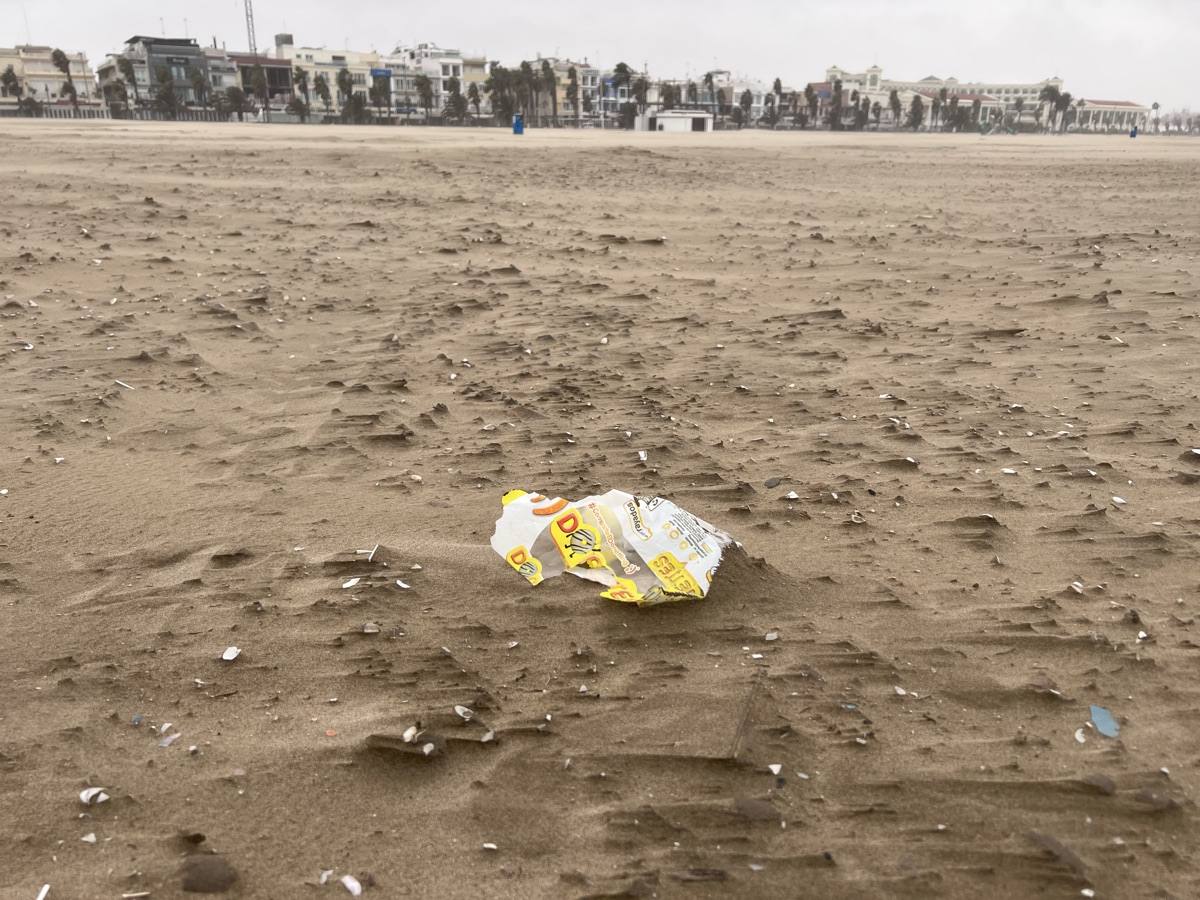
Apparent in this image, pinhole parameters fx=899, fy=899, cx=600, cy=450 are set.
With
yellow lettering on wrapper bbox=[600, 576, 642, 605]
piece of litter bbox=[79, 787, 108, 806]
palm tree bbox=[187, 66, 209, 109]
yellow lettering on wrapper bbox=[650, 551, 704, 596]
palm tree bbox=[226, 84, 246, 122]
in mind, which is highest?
palm tree bbox=[187, 66, 209, 109]

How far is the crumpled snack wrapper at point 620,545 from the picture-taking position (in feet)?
8.61

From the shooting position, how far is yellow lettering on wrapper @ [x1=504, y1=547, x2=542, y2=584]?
2738 millimetres

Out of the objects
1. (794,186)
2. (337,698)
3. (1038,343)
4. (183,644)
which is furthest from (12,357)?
(794,186)

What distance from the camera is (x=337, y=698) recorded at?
7.32 ft

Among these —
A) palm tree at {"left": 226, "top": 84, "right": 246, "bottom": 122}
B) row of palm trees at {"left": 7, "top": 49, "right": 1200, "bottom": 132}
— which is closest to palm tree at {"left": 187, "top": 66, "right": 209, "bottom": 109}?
row of palm trees at {"left": 7, "top": 49, "right": 1200, "bottom": 132}

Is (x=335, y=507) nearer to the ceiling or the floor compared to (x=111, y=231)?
nearer to the floor

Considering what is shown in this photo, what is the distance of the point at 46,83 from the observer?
70.5m

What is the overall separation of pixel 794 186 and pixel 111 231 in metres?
8.64

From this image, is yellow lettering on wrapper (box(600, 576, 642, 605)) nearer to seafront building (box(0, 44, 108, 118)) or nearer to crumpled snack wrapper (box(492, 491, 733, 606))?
crumpled snack wrapper (box(492, 491, 733, 606))

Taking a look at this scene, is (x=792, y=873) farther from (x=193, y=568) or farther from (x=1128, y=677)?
(x=193, y=568)

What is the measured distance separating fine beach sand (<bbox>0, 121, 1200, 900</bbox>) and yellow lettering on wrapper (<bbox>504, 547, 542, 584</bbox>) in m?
0.06

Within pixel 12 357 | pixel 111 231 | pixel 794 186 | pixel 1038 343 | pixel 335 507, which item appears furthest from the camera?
pixel 794 186

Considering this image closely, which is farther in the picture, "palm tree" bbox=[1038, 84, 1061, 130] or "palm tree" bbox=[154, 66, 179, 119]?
"palm tree" bbox=[1038, 84, 1061, 130]

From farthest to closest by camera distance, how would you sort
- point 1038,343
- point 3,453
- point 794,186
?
point 794,186 → point 1038,343 → point 3,453
